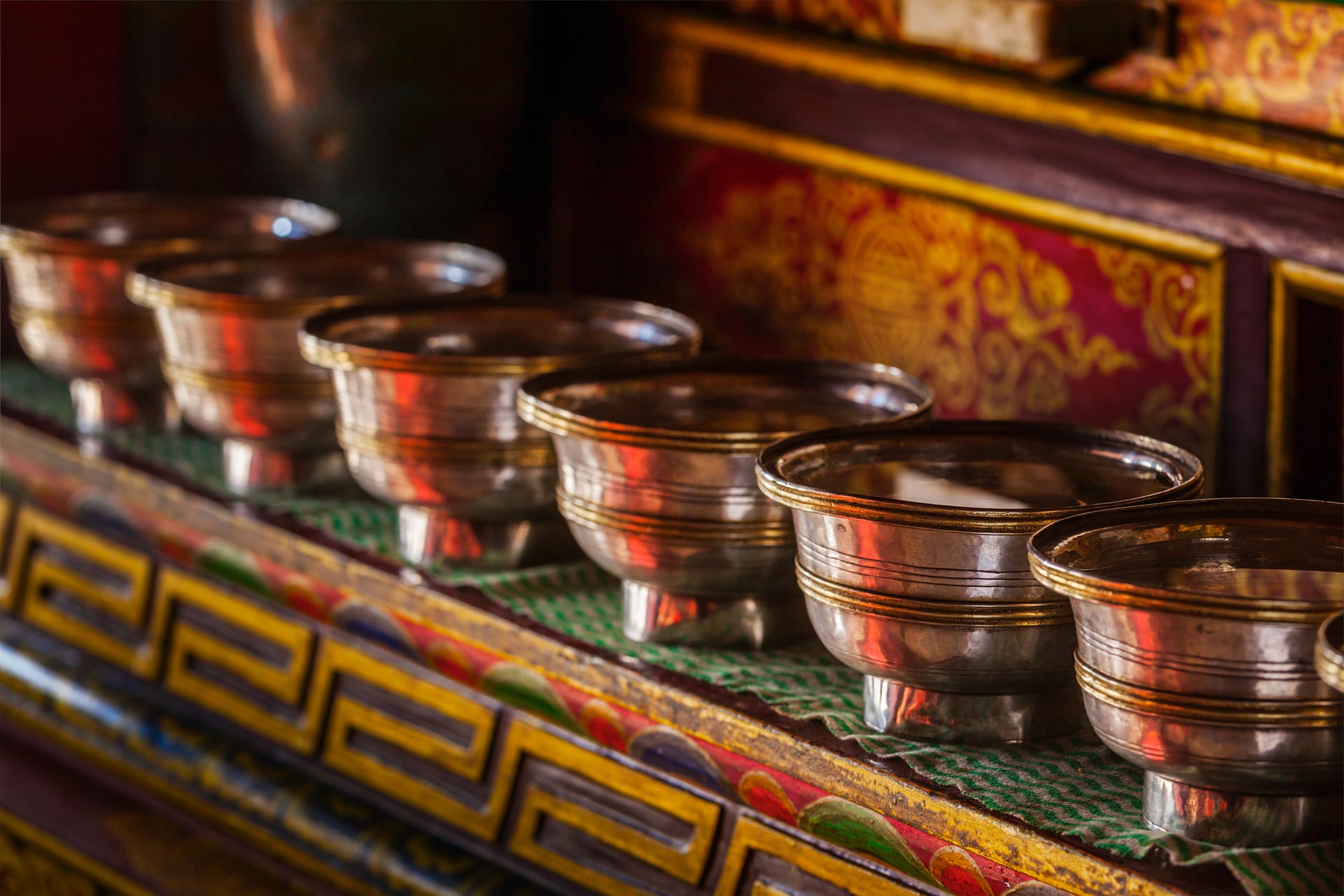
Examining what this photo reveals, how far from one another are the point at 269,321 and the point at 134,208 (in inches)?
31.0

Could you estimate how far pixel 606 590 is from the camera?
6.71ft

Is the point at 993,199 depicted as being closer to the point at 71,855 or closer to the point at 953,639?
the point at 953,639

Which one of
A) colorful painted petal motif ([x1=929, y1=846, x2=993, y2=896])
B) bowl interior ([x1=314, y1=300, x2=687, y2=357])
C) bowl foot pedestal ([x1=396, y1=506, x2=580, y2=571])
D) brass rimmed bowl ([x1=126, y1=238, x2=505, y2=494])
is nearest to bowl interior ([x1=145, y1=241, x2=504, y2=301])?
brass rimmed bowl ([x1=126, y1=238, x2=505, y2=494])

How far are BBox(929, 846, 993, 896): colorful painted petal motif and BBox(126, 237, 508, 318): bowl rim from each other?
0.98 metres

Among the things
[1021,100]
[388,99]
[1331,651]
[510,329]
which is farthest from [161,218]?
[1331,651]

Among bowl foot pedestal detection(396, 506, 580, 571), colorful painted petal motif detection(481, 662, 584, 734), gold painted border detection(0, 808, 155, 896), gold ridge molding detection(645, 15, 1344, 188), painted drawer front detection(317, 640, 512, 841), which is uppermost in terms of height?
gold ridge molding detection(645, 15, 1344, 188)

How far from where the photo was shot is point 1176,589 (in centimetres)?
132

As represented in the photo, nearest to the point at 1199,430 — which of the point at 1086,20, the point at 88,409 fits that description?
the point at 1086,20

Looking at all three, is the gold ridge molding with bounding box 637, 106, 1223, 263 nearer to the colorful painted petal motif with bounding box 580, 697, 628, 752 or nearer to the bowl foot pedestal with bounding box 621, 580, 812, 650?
the bowl foot pedestal with bounding box 621, 580, 812, 650

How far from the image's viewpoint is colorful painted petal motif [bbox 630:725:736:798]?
1760 mm

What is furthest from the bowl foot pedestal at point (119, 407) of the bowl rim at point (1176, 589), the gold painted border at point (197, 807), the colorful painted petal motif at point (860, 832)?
the bowl rim at point (1176, 589)

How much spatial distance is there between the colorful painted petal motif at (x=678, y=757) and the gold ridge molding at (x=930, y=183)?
0.74 metres

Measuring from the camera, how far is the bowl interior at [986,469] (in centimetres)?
164

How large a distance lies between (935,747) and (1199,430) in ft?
2.12
